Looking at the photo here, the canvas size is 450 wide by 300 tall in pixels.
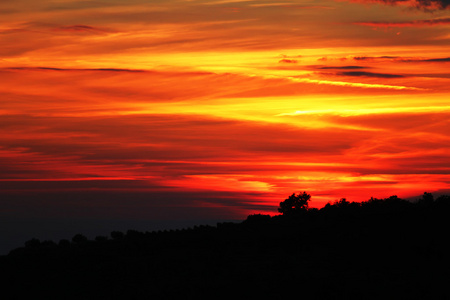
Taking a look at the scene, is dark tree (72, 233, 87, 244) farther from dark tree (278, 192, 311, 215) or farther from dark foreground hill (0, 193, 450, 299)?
dark tree (278, 192, 311, 215)

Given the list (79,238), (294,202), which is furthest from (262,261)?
(294,202)

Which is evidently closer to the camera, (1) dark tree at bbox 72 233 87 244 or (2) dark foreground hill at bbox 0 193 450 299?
(2) dark foreground hill at bbox 0 193 450 299

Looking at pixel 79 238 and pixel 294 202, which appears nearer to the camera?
pixel 79 238

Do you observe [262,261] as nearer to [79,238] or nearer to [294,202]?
[79,238]

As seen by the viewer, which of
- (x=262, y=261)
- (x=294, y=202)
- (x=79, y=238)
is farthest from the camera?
(x=294, y=202)

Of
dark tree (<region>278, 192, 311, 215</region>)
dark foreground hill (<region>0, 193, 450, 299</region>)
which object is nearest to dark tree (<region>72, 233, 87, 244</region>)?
dark foreground hill (<region>0, 193, 450, 299</region>)

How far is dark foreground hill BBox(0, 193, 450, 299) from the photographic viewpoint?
33.8 meters

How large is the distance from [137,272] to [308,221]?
18.2 meters

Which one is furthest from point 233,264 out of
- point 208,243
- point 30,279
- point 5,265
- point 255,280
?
point 5,265

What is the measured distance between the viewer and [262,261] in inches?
1559

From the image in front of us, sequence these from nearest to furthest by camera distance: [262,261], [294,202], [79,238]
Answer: [262,261]
[79,238]
[294,202]

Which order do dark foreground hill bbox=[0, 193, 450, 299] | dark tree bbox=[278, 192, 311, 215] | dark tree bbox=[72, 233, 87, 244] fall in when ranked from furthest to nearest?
1. dark tree bbox=[278, 192, 311, 215]
2. dark tree bbox=[72, 233, 87, 244]
3. dark foreground hill bbox=[0, 193, 450, 299]

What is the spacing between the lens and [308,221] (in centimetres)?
5231

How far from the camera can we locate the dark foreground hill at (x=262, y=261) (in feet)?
111
